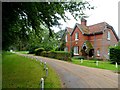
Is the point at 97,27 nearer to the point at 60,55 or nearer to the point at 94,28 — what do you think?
the point at 94,28

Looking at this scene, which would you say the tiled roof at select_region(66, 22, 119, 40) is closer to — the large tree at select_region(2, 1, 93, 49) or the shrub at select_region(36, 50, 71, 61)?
the shrub at select_region(36, 50, 71, 61)

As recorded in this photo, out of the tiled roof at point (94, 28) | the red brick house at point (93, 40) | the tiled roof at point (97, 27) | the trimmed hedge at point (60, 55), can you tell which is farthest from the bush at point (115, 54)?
the tiled roof at point (97, 27)

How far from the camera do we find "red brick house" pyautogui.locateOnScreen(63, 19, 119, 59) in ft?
153

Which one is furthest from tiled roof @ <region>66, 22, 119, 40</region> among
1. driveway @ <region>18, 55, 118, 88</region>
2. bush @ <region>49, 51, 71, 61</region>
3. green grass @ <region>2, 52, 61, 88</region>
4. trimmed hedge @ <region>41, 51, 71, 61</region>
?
green grass @ <region>2, 52, 61, 88</region>

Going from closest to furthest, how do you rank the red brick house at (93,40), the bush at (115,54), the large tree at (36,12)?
the large tree at (36,12), the bush at (115,54), the red brick house at (93,40)

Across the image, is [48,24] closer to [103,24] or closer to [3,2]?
[3,2]

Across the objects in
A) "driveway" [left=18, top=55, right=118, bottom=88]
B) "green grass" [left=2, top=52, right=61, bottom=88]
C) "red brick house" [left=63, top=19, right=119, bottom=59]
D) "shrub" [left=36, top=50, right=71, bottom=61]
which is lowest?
"driveway" [left=18, top=55, right=118, bottom=88]

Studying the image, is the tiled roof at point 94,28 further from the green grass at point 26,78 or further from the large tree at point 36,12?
the large tree at point 36,12

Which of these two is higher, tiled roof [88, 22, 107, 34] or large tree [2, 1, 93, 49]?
tiled roof [88, 22, 107, 34]

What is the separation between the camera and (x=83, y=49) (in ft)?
163

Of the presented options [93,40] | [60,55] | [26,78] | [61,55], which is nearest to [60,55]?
[60,55]

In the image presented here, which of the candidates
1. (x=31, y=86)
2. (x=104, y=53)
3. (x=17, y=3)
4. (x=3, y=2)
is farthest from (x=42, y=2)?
(x=104, y=53)

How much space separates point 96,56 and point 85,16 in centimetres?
3310

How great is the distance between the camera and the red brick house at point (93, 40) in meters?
46.7
